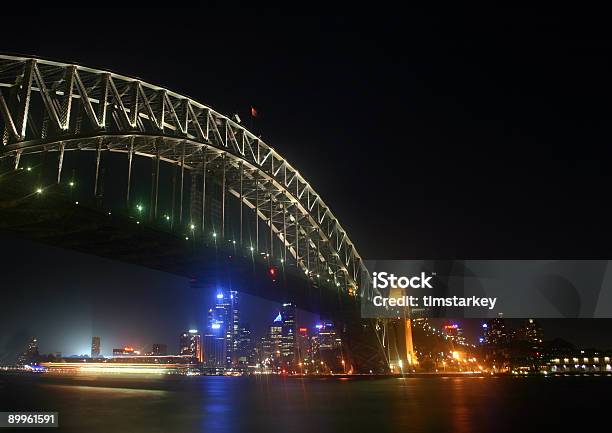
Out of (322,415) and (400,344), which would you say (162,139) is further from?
(400,344)

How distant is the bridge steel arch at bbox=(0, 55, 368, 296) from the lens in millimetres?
31641

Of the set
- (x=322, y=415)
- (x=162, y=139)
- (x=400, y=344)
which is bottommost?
(x=322, y=415)

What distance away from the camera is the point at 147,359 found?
7835 inches

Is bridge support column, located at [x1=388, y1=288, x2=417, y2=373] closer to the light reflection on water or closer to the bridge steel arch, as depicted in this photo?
the bridge steel arch

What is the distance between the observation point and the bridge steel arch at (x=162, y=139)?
3164cm

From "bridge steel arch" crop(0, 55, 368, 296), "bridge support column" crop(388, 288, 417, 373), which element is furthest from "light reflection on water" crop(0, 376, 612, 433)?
"bridge support column" crop(388, 288, 417, 373)

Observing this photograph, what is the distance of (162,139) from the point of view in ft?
140

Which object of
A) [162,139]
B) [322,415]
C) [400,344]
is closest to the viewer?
[322,415]

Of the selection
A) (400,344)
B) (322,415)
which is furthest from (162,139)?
(400,344)

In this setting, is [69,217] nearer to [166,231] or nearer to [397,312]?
[166,231]

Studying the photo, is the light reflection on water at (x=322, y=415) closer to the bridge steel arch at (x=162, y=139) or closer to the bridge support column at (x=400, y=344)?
the bridge steel arch at (x=162, y=139)

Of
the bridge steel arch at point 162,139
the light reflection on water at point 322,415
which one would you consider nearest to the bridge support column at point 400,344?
the bridge steel arch at point 162,139

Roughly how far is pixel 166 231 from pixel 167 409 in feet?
45.7

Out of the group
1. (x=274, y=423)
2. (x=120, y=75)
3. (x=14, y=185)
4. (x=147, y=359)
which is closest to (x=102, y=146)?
(x=120, y=75)
